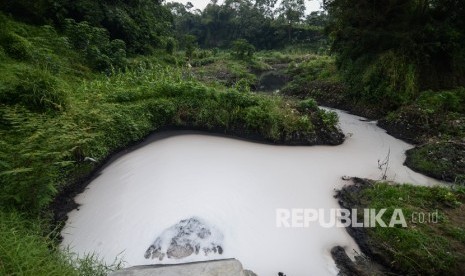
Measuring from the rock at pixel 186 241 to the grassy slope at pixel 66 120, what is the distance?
0.75m

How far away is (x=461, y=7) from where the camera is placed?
351 inches

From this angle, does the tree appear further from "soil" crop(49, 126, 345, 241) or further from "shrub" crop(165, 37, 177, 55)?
"soil" crop(49, 126, 345, 241)

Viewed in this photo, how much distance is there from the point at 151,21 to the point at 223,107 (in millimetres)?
9218

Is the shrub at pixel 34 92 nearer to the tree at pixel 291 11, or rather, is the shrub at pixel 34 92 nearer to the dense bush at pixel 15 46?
the dense bush at pixel 15 46

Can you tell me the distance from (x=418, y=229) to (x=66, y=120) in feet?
17.9

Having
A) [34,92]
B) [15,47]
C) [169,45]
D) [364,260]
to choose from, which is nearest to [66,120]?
[34,92]

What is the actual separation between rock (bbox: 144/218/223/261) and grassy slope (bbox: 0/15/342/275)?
75cm

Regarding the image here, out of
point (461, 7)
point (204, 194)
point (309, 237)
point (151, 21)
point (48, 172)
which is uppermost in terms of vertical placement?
point (151, 21)

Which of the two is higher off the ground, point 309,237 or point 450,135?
point 450,135

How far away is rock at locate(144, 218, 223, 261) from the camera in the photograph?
373cm

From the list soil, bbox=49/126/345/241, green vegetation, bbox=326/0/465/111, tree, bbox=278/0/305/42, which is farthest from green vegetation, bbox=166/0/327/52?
soil, bbox=49/126/345/241

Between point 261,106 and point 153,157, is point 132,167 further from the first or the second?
point 261,106

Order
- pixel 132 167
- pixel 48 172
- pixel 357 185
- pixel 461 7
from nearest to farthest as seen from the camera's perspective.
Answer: pixel 48 172 < pixel 357 185 < pixel 132 167 < pixel 461 7

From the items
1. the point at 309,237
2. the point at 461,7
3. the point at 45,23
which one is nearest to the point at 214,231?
the point at 309,237
